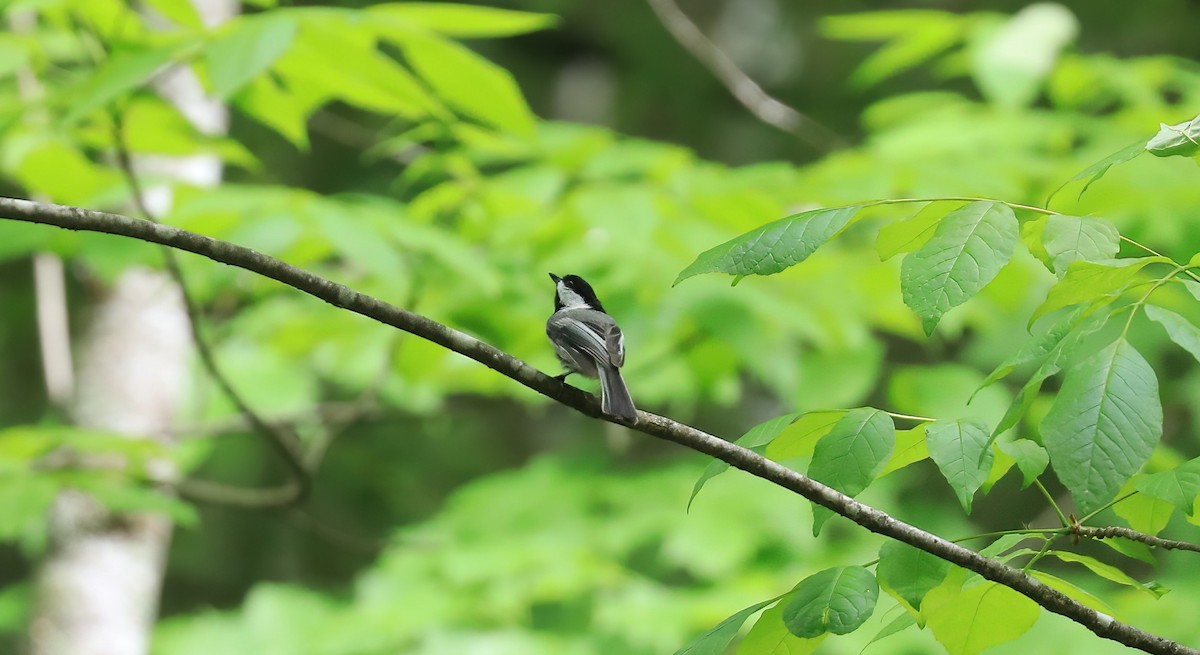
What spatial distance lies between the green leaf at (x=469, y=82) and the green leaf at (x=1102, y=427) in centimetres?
162

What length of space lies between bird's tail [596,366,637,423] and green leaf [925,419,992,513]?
0.49m

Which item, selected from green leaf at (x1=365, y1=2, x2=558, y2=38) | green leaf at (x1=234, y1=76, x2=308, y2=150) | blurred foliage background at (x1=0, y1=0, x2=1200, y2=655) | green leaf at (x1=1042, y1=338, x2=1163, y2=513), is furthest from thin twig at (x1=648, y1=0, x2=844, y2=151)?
green leaf at (x1=1042, y1=338, x2=1163, y2=513)

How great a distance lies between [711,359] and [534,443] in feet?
11.3

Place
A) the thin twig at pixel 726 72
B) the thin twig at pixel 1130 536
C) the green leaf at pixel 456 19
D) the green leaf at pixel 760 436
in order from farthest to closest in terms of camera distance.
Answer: the thin twig at pixel 726 72
the green leaf at pixel 456 19
the green leaf at pixel 760 436
the thin twig at pixel 1130 536

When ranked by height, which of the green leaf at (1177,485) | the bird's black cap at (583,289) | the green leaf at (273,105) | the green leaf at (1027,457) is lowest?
the bird's black cap at (583,289)

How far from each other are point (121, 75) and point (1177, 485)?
2.18m

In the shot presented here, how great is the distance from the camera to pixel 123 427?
12.0ft

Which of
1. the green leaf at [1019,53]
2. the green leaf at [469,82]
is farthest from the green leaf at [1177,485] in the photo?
the green leaf at [1019,53]

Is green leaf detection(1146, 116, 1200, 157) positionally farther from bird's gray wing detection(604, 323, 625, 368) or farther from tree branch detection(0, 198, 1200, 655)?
bird's gray wing detection(604, 323, 625, 368)

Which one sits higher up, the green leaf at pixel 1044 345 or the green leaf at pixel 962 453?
the green leaf at pixel 1044 345

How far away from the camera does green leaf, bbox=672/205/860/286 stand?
1.21 m

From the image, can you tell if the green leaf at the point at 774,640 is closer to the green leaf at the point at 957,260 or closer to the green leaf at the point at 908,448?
the green leaf at the point at 908,448

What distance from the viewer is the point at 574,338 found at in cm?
234

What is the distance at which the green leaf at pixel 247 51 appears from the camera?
1.93m
